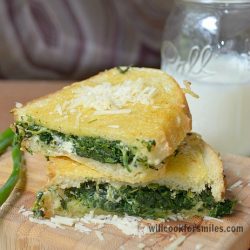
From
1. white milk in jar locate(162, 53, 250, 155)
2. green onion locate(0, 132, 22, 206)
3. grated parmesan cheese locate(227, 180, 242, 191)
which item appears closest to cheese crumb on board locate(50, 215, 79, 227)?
green onion locate(0, 132, 22, 206)

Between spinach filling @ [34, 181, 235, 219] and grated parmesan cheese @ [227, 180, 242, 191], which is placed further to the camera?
grated parmesan cheese @ [227, 180, 242, 191]

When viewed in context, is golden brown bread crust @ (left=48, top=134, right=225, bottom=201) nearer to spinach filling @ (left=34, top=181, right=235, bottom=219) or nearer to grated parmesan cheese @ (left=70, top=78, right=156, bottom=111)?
spinach filling @ (left=34, top=181, right=235, bottom=219)

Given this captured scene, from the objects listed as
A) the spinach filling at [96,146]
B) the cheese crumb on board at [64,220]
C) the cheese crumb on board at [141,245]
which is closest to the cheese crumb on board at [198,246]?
the cheese crumb on board at [141,245]

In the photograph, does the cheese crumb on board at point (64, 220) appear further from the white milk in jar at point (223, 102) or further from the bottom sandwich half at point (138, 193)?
the white milk in jar at point (223, 102)

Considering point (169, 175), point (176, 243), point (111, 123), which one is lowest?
point (176, 243)

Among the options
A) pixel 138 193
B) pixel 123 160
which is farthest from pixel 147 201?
pixel 123 160

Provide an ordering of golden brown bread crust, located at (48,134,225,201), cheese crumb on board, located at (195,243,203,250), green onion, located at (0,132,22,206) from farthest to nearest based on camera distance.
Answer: green onion, located at (0,132,22,206) < golden brown bread crust, located at (48,134,225,201) < cheese crumb on board, located at (195,243,203,250)

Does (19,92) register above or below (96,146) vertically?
below

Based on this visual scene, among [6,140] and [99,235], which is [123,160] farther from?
[6,140]
